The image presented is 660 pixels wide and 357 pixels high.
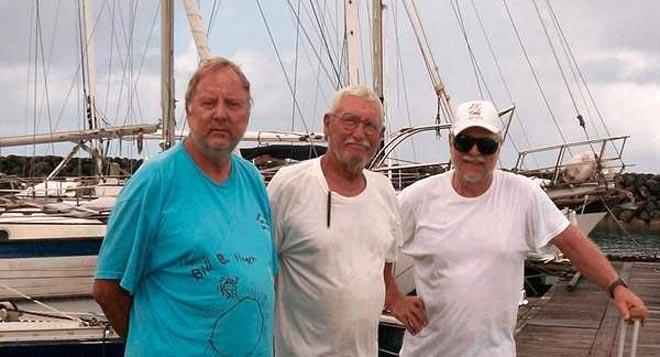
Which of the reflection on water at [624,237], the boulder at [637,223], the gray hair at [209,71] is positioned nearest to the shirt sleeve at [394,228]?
the gray hair at [209,71]

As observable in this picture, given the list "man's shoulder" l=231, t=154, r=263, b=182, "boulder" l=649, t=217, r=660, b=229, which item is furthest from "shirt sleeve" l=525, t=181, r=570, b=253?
"boulder" l=649, t=217, r=660, b=229

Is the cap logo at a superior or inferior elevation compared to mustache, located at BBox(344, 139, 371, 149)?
superior

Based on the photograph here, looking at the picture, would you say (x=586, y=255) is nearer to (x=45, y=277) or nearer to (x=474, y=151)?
(x=474, y=151)

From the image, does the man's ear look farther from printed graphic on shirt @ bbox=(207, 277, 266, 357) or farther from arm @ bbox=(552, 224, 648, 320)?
arm @ bbox=(552, 224, 648, 320)

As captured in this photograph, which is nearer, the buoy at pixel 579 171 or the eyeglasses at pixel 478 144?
the eyeglasses at pixel 478 144

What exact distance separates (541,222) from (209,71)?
1416mm

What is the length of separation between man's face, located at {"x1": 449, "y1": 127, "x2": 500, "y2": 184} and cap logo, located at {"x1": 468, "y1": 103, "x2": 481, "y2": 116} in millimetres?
70

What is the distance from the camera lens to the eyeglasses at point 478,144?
11.5 feet

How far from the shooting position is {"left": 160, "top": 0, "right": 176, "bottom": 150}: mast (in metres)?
11.8

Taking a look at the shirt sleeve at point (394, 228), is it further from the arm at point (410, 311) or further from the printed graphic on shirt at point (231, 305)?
the printed graphic on shirt at point (231, 305)

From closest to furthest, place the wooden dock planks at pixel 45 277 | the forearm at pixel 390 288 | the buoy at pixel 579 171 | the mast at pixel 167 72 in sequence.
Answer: the forearm at pixel 390 288 < the wooden dock planks at pixel 45 277 < the mast at pixel 167 72 < the buoy at pixel 579 171

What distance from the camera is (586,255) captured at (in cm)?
359

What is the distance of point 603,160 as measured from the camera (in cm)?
1692

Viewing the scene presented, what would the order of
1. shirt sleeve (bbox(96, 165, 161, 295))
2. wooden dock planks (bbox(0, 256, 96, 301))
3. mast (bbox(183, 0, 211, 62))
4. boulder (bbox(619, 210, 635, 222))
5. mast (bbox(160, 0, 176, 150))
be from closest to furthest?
shirt sleeve (bbox(96, 165, 161, 295))
wooden dock planks (bbox(0, 256, 96, 301))
mast (bbox(183, 0, 211, 62))
mast (bbox(160, 0, 176, 150))
boulder (bbox(619, 210, 635, 222))
